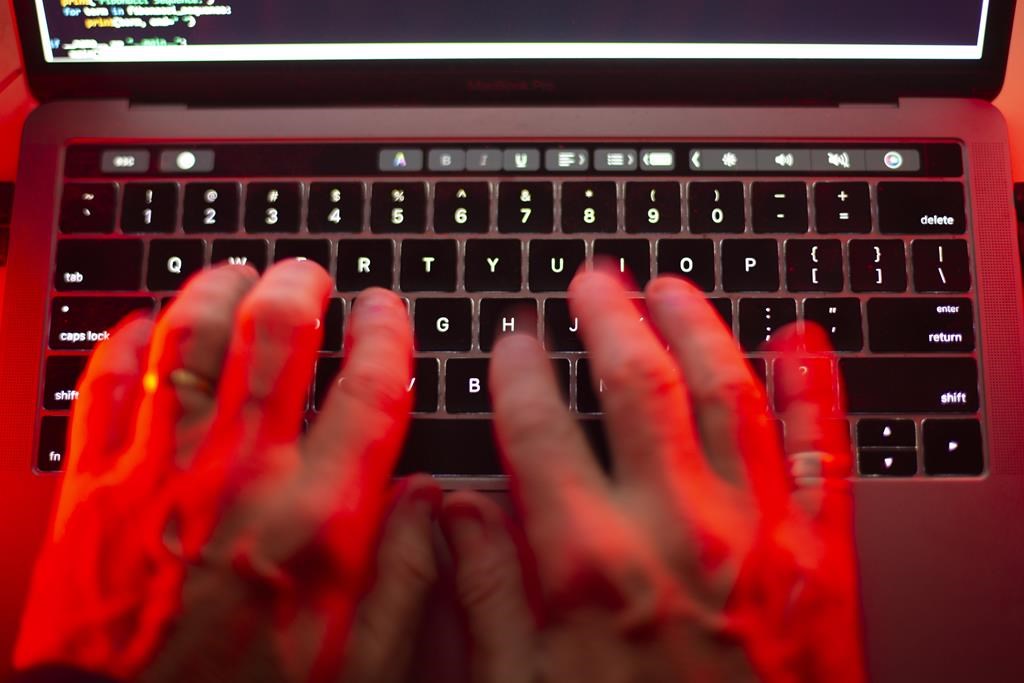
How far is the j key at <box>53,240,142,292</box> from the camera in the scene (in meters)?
0.62

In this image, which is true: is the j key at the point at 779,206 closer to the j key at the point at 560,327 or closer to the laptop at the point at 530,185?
the laptop at the point at 530,185

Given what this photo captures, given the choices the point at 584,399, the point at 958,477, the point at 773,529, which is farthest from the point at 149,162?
the point at 958,477

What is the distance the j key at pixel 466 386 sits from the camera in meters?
0.59

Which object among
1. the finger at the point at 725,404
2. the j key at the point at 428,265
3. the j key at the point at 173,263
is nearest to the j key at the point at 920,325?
the finger at the point at 725,404

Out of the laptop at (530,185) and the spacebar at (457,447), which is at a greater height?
the laptop at (530,185)

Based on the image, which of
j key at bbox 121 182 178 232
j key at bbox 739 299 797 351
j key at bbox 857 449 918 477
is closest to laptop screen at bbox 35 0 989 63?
j key at bbox 121 182 178 232

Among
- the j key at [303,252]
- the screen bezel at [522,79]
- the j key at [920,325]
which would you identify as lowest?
the j key at [920,325]

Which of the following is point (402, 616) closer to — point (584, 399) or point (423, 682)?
point (423, 682)

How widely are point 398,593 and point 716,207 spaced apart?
0.39 metres

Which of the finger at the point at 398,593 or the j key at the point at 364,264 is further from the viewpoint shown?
the j key at the point at 364,264

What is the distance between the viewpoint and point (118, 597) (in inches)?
20.4

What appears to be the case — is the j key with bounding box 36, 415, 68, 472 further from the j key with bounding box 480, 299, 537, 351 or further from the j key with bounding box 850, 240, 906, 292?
the j key with bounding box 850, 240, 906, 292

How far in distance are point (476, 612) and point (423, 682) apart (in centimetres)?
7

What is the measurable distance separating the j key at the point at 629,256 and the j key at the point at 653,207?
14 mm
